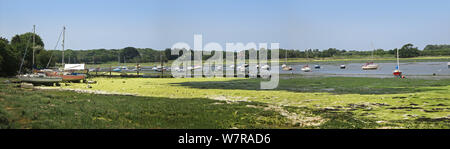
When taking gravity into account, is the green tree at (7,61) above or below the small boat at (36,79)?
above

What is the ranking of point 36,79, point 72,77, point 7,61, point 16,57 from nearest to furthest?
point 36,79, point 72,77, point 7,61, point 16,57

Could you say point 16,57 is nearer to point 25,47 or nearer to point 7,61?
point 7,61

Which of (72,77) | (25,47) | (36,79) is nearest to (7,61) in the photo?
(72,77)

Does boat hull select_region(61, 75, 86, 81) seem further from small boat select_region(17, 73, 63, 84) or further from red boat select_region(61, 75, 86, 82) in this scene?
small boat select_region(17, 73, 63, 84)

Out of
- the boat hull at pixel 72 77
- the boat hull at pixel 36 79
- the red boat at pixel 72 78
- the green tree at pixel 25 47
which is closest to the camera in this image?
the boat hull at pixel 36 79

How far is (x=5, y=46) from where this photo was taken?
230ft

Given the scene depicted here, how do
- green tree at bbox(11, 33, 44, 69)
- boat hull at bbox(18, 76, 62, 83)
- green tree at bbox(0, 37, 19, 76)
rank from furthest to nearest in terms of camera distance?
green tree at bbox(11, 33, 44, 69), green tree at bbox(0, 37, 19, 76), boat hull at bbox(18, 76, 62, 83)

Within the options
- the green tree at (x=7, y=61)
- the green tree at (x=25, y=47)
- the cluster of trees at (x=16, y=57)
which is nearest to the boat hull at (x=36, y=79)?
the cluster of trees at (x=16, y=57)

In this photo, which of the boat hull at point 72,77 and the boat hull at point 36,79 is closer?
the boat hull at point 36,79

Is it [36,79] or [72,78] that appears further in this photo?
[72,78]

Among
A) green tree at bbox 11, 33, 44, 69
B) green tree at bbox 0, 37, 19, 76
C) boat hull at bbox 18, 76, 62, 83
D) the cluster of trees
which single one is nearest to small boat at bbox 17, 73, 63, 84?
boat hull at bbox 18, 76, 62, 83

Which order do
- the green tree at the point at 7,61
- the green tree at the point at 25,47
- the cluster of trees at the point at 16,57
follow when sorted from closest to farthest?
the green tree at the point at 7,61, the cluster of trees at the point at 16,57, the green tree at the point at 25,47

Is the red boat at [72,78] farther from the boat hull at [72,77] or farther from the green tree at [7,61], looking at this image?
the green tree at [7,61]
